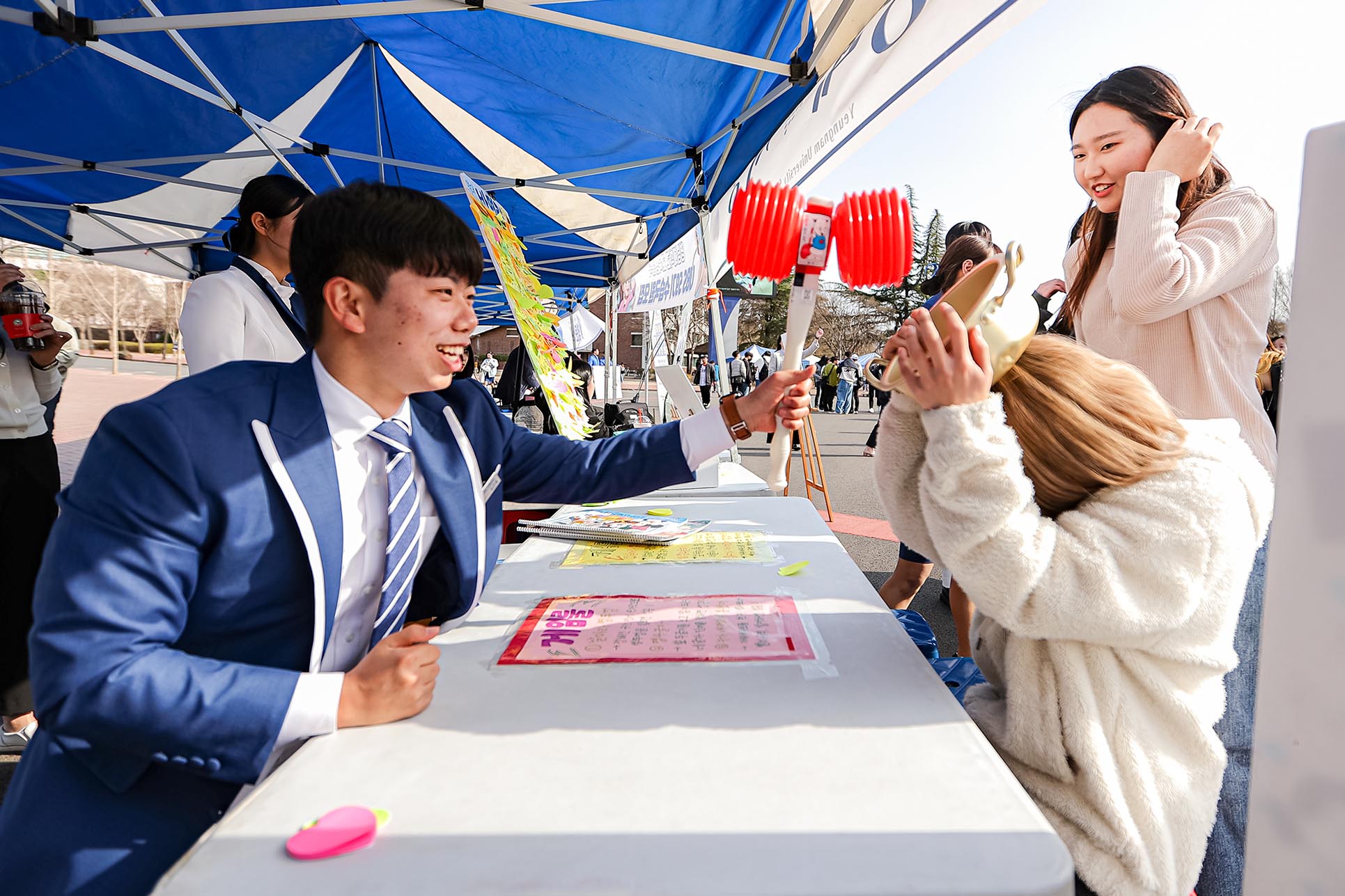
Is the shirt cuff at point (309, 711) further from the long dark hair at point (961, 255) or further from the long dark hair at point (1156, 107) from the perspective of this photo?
the long dark hair at point (961, 255)

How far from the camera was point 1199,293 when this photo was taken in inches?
59.1

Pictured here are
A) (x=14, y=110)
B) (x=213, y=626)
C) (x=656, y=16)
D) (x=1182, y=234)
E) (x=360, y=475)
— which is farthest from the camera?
(x=14, y=110)

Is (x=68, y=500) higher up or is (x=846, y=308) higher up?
(x=846, y=308)

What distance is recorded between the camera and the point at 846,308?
42.3 metres

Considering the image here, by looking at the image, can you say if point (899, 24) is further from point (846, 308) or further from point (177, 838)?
point (846, 308)

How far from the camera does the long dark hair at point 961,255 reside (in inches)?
94.7

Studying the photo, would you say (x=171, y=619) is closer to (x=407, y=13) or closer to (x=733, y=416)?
(x=733, y=416)

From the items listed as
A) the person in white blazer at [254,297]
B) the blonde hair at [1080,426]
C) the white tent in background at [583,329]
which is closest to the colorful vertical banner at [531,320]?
the person in white blazer at [254,297]

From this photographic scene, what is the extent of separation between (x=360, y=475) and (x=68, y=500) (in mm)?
372

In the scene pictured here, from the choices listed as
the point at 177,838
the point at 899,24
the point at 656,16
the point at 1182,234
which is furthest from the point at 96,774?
the point at 656,16

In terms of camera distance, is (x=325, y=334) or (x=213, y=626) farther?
(x=325, y=334)

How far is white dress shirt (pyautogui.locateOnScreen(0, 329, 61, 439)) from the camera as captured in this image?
8.77 ft

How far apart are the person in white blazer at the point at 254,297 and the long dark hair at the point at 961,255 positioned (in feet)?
6.94

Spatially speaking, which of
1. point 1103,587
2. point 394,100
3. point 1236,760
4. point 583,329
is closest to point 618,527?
point 1103,587
